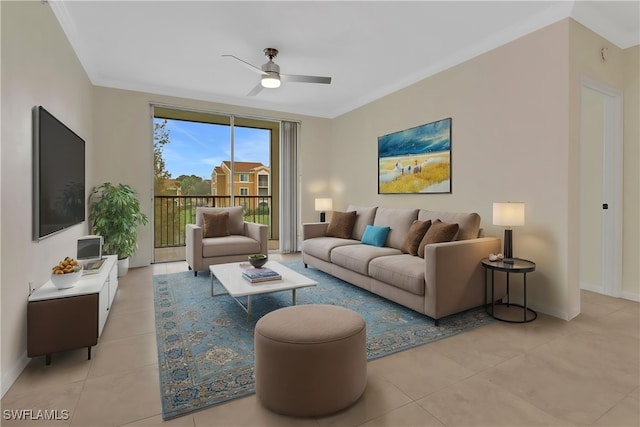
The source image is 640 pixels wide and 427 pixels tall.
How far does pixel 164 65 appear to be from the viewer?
13.6 ft

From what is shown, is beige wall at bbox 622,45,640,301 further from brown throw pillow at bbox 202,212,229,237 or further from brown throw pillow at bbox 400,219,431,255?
brown throw pillow at bbox 202,212,229,237

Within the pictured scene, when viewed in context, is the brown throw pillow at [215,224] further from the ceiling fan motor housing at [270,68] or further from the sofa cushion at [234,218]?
the ceiling fan motor housing at [270,68]

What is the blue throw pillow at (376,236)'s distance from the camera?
4.15 meters

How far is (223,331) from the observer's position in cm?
261

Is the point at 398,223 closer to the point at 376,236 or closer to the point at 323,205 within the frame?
the point at 376,236

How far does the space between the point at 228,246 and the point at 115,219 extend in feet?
4.90

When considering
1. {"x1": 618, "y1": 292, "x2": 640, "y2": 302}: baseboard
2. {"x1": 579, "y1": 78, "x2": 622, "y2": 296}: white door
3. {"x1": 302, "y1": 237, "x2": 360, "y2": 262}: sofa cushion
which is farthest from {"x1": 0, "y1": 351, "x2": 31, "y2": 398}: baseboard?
{"x1": 618, "y1": 292, "x2": 640, "y2": 302}: baseboard

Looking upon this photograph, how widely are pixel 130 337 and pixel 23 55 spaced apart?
2.10 meters

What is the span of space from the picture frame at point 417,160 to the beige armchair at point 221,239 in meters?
2.01

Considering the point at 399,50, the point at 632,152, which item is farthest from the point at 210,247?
the point at 632,152

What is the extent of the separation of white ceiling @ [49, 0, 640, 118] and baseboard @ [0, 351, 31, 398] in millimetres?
2794

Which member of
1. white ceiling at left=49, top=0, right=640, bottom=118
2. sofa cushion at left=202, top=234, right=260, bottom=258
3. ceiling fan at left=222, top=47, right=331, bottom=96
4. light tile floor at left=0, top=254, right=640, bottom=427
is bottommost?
light tile floor at left=0, top=254, right=640, bottom=427

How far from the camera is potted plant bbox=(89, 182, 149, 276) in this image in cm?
422

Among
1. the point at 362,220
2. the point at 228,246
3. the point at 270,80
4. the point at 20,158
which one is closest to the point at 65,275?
the point at 20,158
